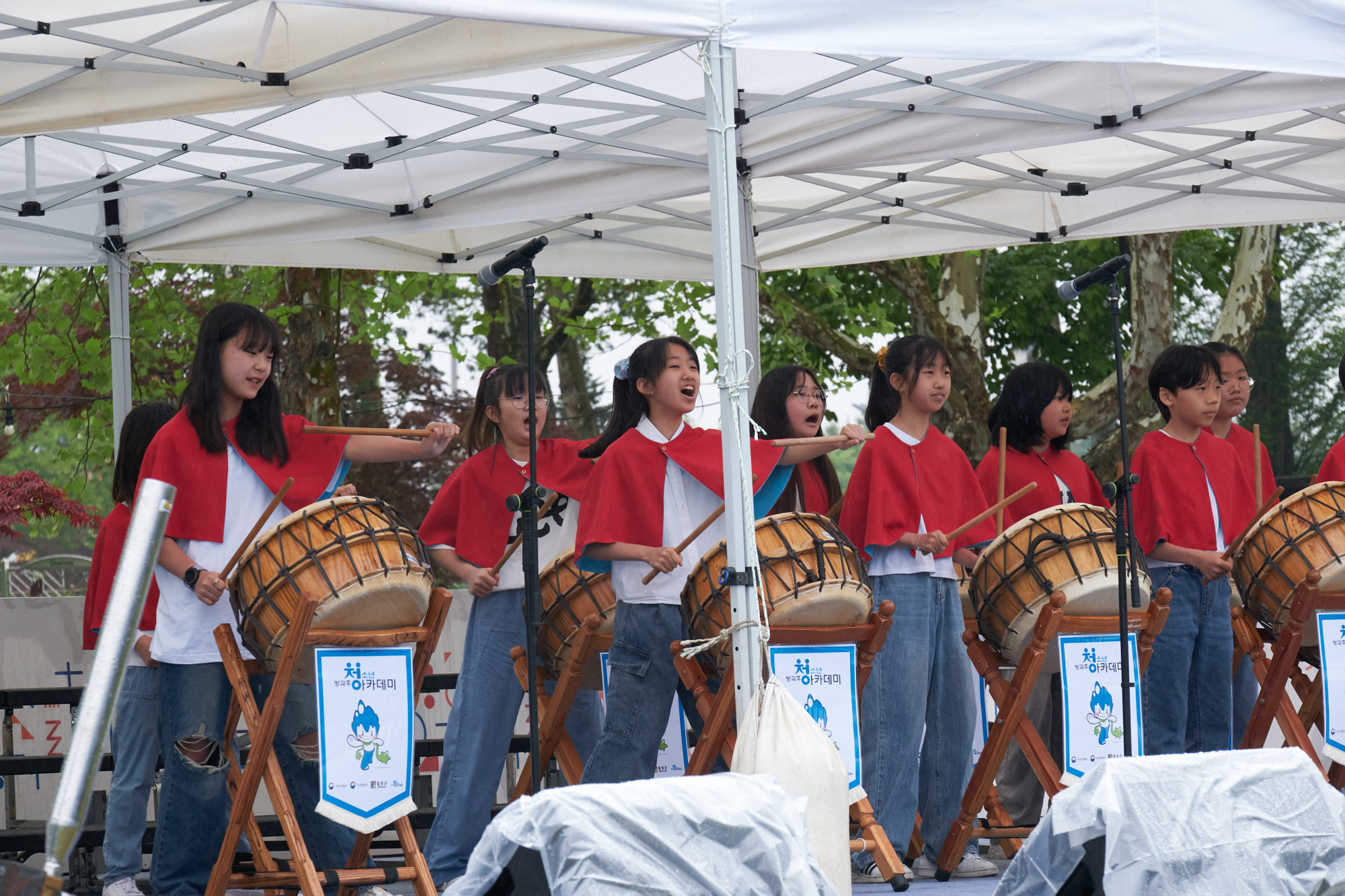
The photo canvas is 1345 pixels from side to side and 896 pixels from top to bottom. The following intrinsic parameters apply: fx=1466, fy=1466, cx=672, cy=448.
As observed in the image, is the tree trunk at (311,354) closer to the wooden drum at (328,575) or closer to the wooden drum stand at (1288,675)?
the wooden drum at (328,575)

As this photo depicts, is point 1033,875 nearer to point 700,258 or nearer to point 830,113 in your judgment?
point 830,113

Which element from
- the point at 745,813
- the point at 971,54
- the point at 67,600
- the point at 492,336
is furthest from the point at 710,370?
the point at 745,813

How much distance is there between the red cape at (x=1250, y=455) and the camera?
5.63 metres

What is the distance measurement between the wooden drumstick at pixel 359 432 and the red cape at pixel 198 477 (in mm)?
137

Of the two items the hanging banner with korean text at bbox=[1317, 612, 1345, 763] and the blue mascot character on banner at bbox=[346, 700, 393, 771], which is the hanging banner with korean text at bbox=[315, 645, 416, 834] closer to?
the blue mascot character on banner at bbox=[346, 700, 393, 771]

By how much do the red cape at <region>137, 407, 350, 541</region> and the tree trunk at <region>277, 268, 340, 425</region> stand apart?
19.4 feet

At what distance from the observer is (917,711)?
4543mm

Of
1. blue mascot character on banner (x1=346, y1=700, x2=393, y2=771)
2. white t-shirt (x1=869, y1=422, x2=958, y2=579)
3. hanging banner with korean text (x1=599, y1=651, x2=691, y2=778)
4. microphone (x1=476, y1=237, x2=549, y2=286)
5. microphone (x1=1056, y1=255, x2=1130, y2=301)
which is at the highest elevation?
microphone (x1=476, y1=237, x2=549, y2=286)

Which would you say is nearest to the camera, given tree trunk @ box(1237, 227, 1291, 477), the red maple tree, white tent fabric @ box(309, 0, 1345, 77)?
white tent fabric @ box(309, 0, 1345, 77)

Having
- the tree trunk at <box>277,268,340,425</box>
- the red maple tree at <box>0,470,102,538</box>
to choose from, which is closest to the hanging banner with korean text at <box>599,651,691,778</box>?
the red maple tree at <box>0,470,102,538</box>

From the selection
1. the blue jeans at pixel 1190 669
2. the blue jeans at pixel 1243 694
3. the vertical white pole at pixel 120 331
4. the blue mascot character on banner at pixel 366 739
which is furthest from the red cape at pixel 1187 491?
the vertical white pole at pixel 120 331

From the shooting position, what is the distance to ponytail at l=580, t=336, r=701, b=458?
177 inches

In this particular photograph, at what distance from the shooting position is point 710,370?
12.3 m

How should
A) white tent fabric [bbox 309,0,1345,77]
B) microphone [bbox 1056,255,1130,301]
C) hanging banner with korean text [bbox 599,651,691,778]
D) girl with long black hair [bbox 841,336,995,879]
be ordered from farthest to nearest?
hanging banner with korean text [bbox 599,651,691,778] → girl with long black hair [bbox 841,336,995,879] → microphone [bbox 1056,255,1130,301] → white tent fabric [bbox 309,0,1345,77]
